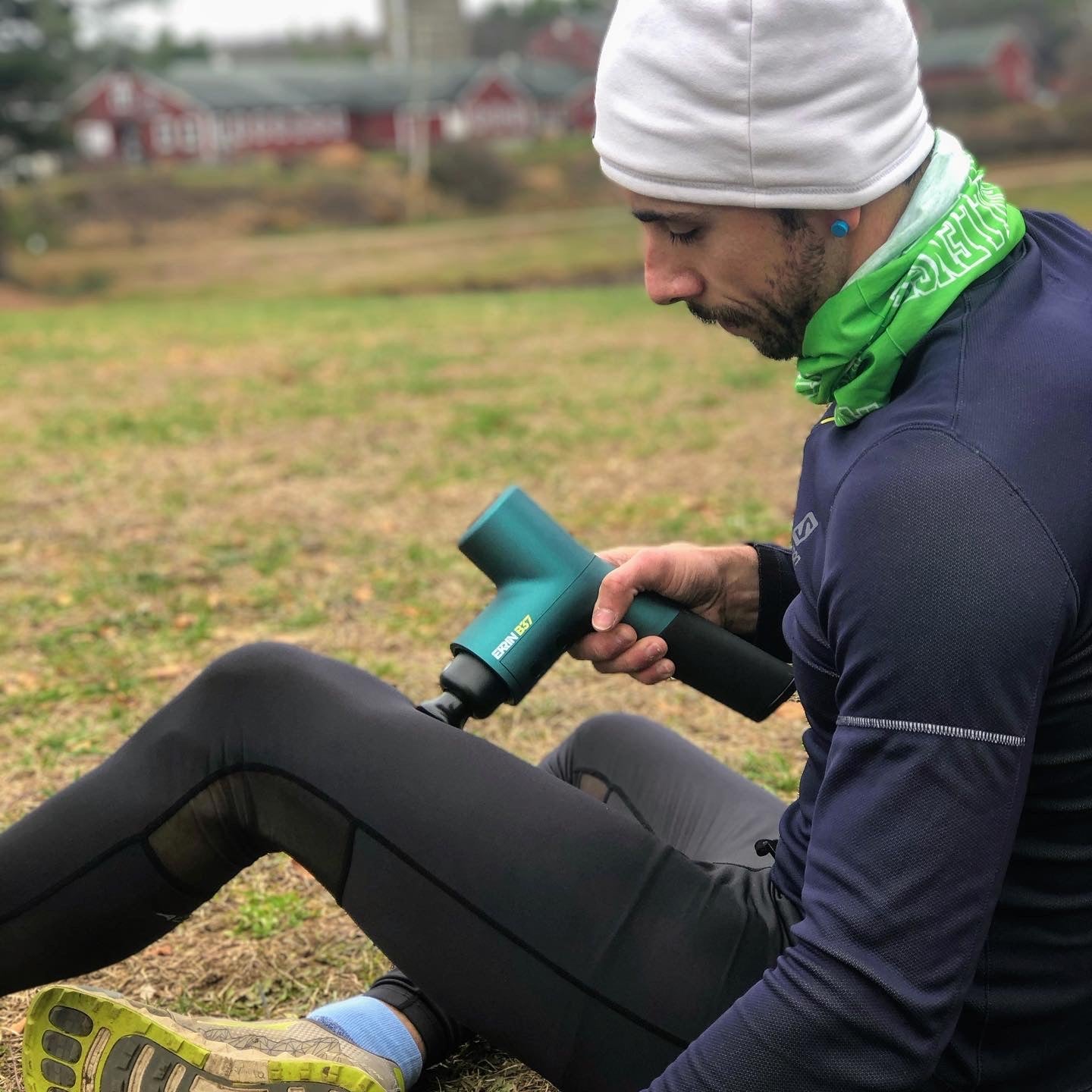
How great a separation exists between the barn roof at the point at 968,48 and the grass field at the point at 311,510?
5156cm

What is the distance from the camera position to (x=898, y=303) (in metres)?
1.69

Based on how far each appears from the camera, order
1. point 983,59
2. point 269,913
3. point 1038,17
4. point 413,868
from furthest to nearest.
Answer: point 1038,17, point 983,59, point 269,913, point 413,868

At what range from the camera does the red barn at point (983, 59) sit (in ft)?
190

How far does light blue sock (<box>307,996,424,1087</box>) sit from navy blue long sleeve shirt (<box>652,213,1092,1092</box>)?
734mm

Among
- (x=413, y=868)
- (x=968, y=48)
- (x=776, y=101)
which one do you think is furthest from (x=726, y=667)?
(x=968, y=48)

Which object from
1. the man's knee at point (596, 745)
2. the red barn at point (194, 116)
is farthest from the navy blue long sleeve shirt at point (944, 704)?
the red barn at point (194, 116)

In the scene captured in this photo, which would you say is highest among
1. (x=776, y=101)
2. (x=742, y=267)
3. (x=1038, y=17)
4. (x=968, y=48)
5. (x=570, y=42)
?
(x=776, y=101)

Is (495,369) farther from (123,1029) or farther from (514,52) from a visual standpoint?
(514,52)

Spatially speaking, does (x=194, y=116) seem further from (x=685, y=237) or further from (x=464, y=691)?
(x=685, y=237)

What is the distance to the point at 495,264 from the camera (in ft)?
86.2

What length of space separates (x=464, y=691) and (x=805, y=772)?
519 mm

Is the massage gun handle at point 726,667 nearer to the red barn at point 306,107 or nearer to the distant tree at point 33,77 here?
the distant tree at point 33,77

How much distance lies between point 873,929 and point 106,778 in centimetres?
118

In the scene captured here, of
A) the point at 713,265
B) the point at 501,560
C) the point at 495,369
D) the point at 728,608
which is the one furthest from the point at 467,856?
the point at 495,369
